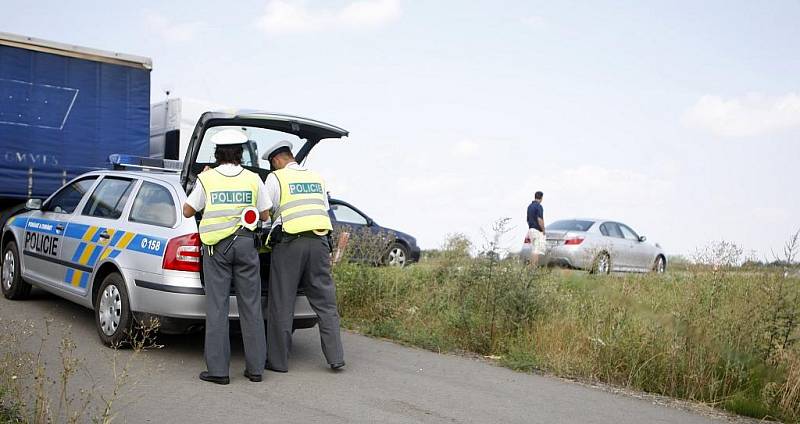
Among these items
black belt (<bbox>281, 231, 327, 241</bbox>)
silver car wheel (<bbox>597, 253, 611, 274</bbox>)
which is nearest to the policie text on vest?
black belt (<bbox>281, 231, 327, 241</bbox>)

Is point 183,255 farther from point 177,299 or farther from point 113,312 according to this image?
point 113,312

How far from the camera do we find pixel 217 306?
6188 mm

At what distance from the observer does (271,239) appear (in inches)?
261

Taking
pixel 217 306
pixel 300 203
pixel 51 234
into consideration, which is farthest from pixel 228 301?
pixel 51 234

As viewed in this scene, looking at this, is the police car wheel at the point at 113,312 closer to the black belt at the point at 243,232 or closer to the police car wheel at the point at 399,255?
the black belt at the point at 243,232

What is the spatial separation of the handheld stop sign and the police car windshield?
3.27 ft

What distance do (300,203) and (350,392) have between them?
1.63m

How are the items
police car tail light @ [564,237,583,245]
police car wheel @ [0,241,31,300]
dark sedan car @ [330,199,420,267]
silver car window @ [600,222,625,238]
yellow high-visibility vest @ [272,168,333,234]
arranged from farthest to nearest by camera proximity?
silver car window @ [600,222,625,238], police car tail light @ [564,237,583,245], dark sedan car @ [330,199,420,267], police car wheel @ [0,241,31,300], yellow high-visibility vest @ [272,168,333,234]

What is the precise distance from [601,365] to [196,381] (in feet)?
12.0

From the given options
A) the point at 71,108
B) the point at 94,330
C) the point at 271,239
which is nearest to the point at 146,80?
the point at 71,108

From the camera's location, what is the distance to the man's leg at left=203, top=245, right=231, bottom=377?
6117 millimetres

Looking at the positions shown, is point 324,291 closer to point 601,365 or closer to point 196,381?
point 196,381

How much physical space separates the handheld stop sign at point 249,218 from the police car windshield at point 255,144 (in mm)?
996

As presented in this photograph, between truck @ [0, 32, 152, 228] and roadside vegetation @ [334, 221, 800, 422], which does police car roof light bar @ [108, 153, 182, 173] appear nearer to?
truck @ [0, 32, 152, 228]
